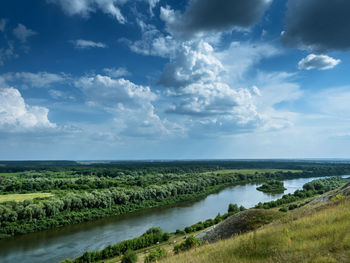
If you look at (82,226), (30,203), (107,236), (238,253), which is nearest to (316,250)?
(238,253)

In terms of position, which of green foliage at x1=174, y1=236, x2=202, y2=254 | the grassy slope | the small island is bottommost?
the small island

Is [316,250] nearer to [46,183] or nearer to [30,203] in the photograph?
[30,203]

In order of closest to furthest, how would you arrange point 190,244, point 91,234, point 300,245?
point 300,245, point 190,244, point 91,234

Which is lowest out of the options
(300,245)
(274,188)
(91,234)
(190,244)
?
(91,234)

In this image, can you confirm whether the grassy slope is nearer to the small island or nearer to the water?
the water

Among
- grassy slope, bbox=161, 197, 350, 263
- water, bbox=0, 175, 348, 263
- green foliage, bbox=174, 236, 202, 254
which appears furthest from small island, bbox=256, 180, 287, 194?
grassy slope, bbox=161, 197, 350, 263

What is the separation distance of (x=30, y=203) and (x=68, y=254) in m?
19.1

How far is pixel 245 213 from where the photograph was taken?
1216 centimetres

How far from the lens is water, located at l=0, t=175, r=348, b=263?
27391 mm

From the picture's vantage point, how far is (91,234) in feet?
113

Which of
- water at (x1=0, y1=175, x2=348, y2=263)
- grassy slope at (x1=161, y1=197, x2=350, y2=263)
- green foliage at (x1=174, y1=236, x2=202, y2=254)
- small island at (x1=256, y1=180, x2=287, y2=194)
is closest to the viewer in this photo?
grassy slope at (x1=161, y1=197, x2=350, y2=263)

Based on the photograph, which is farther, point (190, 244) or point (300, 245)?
point (190, 244)

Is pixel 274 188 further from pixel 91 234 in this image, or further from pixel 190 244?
pixel 190 244

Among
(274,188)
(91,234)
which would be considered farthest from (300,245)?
(274,188)
